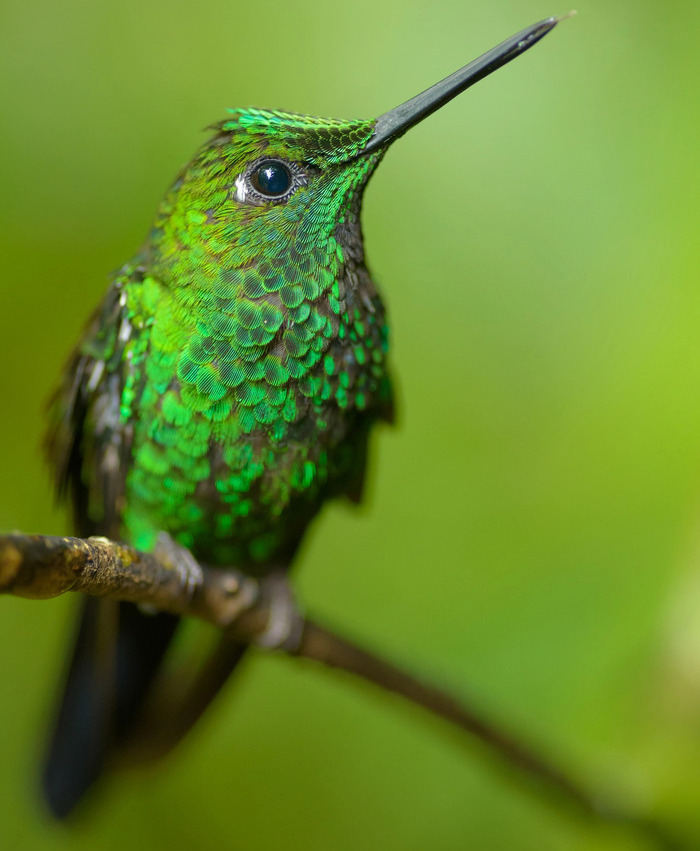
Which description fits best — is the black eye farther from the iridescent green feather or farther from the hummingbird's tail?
the hummingbird's tail

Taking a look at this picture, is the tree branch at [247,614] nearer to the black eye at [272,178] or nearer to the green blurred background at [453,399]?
the green blurred background at [453,399]

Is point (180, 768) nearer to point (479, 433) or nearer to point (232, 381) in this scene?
point (479, 433)

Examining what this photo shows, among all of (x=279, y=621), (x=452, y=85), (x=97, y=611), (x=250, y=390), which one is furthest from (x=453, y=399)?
(x=452, y=85)

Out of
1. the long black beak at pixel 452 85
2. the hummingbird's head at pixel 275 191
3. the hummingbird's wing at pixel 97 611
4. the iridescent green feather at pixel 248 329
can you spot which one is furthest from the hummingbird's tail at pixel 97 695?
the long black beak at pixel 452 85

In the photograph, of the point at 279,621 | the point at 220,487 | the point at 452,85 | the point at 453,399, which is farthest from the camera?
the point at 453,399

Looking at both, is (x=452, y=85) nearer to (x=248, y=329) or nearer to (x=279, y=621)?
(x=248, y=329)

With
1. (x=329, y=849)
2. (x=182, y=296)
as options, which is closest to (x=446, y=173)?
(x=182, y=296)

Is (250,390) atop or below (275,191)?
below
